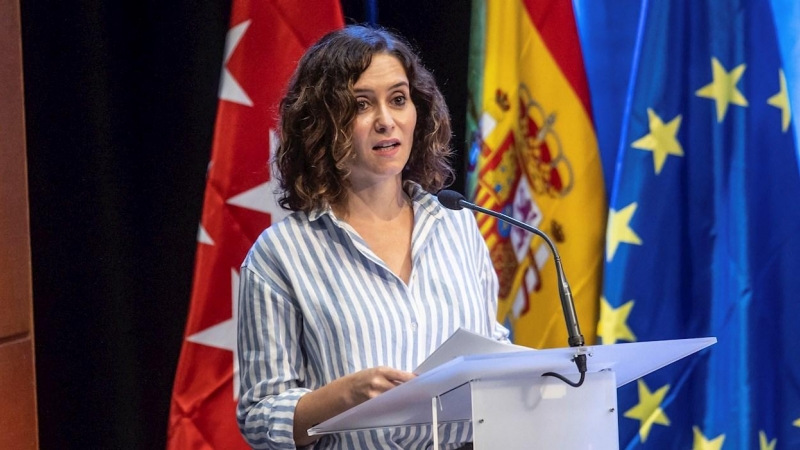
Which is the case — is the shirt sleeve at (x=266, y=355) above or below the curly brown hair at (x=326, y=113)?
below

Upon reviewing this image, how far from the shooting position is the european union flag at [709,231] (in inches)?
93.0

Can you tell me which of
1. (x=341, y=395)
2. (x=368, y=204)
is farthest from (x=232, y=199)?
(x=341, y=395)

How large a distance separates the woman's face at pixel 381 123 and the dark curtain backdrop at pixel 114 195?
84 cm

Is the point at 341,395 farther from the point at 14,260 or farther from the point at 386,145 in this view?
the point at 14,260

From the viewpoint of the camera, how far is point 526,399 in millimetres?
1282

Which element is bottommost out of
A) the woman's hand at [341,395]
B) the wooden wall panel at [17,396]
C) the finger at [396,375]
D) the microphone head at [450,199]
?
the wooden wall panel at [17,396]

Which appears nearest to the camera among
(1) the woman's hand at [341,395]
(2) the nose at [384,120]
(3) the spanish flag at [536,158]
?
(1) the woman's hand at [341,395]

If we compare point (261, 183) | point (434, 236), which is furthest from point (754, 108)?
point (261, 183)

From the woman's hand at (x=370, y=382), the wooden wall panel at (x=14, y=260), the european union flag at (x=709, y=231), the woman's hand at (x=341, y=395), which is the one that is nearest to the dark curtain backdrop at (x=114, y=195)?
the wooden wall panel at (x=14, y=260)

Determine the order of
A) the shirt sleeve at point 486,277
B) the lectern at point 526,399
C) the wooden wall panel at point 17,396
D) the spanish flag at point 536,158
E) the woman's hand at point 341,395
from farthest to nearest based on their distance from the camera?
1. the spanish flag at point 536,158
2. the wooden wall panel at point 17,396
3. the shirt sleeve at point 486,277
4. the woman's hand at point 341,395
5. the lectern at point 526,399

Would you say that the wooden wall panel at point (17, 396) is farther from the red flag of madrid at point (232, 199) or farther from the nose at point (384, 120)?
the nose at point (384, 120)

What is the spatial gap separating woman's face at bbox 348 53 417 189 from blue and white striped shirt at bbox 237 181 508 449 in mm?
120

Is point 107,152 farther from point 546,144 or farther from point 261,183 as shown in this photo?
point 546,144

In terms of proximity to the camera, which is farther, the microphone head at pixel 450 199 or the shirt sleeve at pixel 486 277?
the shirt sleeve at pixel 486 277
